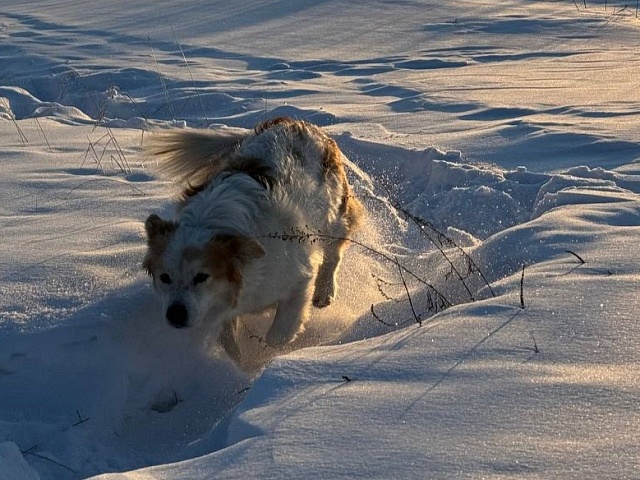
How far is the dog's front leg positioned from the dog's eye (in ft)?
1.74

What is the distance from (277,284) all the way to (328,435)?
89.2 inches

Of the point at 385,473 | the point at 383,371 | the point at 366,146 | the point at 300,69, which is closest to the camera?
the point at 385,473

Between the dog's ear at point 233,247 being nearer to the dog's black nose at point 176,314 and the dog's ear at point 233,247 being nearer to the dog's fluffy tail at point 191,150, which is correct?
the dog's black nose at point 176,314

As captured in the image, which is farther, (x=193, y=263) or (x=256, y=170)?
(x=256, y=170)

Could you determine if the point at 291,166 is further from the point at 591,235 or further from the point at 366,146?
the point at 366,146

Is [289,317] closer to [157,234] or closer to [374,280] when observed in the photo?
[157,234]

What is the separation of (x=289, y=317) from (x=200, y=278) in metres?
0.60

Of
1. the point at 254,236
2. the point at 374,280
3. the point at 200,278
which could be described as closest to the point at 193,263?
the point at 200,278

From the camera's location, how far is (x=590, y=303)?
3256 millimetres

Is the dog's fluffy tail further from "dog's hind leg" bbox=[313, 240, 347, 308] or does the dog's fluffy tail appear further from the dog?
"dog's hind leg" bbox=[313, 240, 347, 308]

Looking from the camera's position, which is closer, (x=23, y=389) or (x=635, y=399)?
(x=635, y=399)

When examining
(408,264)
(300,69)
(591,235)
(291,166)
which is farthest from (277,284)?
(300,69)

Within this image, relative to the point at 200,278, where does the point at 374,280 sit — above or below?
below

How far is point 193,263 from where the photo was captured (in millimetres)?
A: 4461
